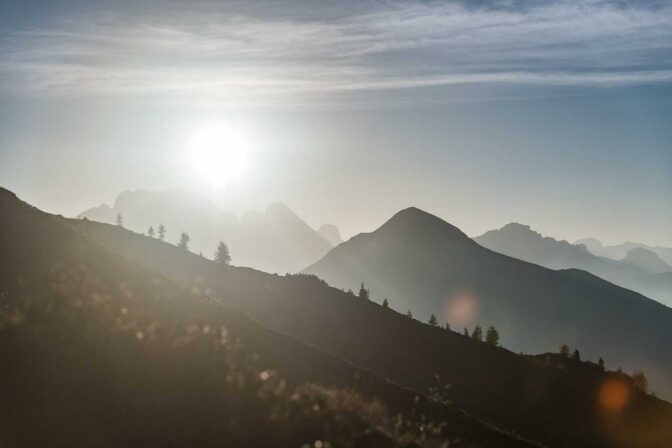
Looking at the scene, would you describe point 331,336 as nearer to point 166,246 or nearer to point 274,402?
point 166,246

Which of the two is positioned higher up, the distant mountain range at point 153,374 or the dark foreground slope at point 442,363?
the distant mountain range at point 153,374

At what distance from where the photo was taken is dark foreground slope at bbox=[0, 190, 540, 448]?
563 inches

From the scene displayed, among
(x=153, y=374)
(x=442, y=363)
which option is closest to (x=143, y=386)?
(x=153, y=374)

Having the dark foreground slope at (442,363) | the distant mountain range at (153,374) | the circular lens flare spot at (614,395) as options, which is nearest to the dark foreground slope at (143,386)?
the distant mountain range at (153,374)

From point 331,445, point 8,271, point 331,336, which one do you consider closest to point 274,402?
point 331,445

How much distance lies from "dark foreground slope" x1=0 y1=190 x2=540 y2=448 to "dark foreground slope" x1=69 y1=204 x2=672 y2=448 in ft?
126

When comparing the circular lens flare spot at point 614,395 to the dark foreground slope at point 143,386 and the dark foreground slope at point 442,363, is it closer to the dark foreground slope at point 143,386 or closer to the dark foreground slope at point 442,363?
the dark foreground slope at point 442,363

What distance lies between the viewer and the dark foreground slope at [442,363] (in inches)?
2382

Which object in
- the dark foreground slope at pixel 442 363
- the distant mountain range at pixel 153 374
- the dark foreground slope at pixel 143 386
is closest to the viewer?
the dark foreground slope at pixel 143 386

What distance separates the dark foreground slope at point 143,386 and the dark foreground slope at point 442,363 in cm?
3852

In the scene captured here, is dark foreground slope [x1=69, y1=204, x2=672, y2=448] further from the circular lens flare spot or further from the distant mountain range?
the distant mountain range

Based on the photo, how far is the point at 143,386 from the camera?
15.6 m

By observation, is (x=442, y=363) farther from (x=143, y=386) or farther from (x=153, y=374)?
(x=143, y=386)

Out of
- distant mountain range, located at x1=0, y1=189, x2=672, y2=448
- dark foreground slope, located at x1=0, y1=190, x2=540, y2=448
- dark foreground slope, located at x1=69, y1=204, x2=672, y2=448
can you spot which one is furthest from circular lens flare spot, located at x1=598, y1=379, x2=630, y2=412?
dark foreground slope, located at x1=0, y1=190, x2=540, y2=448
